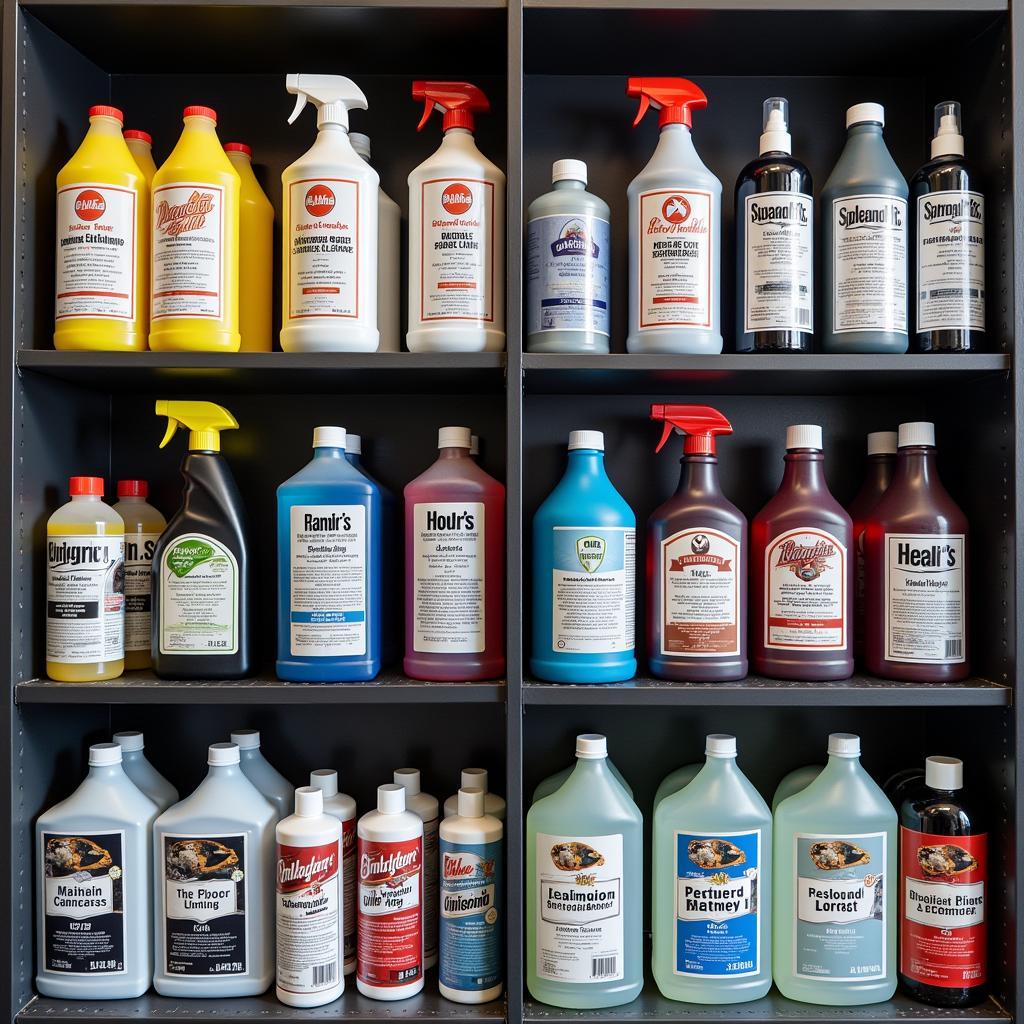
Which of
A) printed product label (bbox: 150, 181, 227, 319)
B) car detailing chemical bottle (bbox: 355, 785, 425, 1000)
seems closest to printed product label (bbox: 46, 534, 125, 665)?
printed product label (bbox: 150, 181, 227, 319)

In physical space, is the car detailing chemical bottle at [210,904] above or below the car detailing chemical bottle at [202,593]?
below

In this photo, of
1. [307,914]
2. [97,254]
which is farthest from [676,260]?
[307,914]

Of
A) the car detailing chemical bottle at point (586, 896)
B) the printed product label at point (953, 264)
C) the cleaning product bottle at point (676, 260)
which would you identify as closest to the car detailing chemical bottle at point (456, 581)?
the car detailing chemical bottle at point (586, 896)

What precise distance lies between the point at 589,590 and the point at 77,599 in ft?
2.26

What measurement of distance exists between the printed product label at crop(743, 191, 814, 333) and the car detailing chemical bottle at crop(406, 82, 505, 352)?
0.35 m

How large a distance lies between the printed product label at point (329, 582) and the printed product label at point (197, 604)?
0.30 ft

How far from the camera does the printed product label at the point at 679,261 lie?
115 cm

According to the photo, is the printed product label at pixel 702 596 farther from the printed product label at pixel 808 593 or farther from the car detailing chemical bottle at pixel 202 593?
the car detailing chemical bottle at pixel 202 593

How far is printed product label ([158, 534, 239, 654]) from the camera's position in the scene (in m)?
1.16

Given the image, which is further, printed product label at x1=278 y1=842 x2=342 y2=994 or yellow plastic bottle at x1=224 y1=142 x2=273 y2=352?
yellow plastic bottle at x1=224 y1=142 x2=273 y2=352

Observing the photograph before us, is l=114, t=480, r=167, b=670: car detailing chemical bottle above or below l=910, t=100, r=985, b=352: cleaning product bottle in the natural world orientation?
below

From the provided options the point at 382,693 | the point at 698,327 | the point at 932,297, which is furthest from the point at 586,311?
the point at 382,693

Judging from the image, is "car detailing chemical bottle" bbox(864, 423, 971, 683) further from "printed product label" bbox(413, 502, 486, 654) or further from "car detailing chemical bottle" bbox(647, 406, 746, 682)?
"printed product label" bbox(413, 502, 486, 654)

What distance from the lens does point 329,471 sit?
1.18 meters
